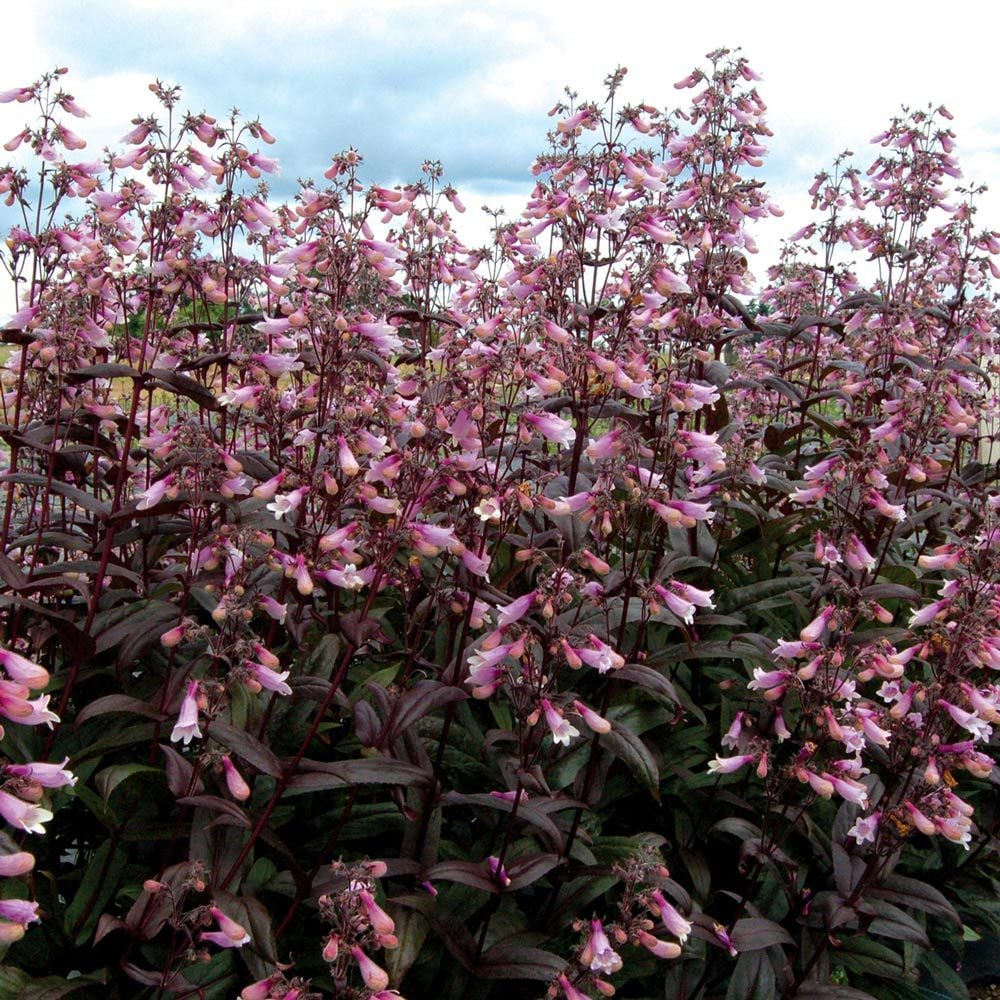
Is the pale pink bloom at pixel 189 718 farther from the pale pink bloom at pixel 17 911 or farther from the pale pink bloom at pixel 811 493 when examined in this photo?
the pale pink bloom at pixel 811 493

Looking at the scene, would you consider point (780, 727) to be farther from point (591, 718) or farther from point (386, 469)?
point (386, 469)

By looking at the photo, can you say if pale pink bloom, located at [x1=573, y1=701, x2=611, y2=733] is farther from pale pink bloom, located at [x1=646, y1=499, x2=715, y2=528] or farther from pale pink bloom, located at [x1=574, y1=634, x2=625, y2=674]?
pale pink bloom, located at [x1=646, y1=499, x2=715, y2=528]

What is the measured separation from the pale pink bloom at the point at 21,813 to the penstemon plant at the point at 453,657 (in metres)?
0.01

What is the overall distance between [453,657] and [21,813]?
202cm

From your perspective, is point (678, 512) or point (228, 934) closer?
point (228, 934)

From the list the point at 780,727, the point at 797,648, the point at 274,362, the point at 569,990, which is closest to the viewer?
the point at 569,990

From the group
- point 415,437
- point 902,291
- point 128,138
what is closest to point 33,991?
point 415,437

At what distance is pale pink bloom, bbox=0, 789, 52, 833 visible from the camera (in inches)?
87.7

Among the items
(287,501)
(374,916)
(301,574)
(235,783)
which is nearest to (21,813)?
(235,783)

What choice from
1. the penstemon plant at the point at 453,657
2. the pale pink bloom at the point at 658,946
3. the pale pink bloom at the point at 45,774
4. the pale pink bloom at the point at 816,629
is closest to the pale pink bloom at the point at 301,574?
the penstemon plant at the point at 453,657

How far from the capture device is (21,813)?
2.24 metres

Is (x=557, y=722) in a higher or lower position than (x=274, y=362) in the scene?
lower

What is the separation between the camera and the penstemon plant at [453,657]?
315 cm

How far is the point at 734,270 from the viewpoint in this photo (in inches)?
210
